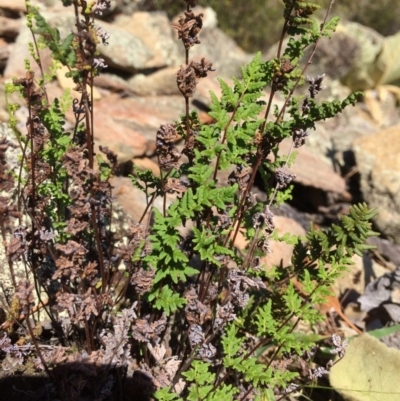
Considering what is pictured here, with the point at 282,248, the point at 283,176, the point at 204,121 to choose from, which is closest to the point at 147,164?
the point at 204,121

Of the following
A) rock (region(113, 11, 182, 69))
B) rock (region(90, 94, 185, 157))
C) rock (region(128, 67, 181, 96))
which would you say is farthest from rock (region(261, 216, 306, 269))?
rock (region(113, 11, 182, 69))

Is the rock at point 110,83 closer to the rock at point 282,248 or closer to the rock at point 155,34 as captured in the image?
the rock at point 155,34

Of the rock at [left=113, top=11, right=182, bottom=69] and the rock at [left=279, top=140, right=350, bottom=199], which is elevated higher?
the rock at [left=113, top=11, right=182, bottom=69]

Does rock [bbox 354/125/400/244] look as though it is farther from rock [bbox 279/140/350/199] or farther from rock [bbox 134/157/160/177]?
rock [bbox 134/157/160/177]

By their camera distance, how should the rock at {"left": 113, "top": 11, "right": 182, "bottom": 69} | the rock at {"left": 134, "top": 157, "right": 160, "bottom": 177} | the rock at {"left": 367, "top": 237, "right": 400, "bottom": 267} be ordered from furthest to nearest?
the rock at {"left": 113, "top": 11, "right": 182, "bottom": 69} → the rock at {"left": 367, "top": 237, "right": 400, "bottom": 267} → the rock at {"left": 134, "top": 157, "right": 160, "bottom": 177}

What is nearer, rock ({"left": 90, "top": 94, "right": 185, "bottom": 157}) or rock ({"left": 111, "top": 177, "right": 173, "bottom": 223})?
rock ({"left": 111, "top": 177, "right": 173, "bottom": 223})

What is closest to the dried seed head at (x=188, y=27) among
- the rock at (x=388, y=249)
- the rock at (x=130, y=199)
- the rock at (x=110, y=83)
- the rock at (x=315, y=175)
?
the rock at (x=130, y=199)

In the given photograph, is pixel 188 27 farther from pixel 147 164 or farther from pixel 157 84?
pixel 157 84

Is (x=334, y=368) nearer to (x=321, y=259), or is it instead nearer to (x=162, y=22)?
(x=321, y=259)
